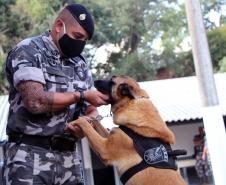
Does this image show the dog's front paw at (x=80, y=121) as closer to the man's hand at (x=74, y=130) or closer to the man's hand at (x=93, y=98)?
the man's hand at (x=74, y=130)

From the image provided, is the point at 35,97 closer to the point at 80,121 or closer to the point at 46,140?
the point at 46,140

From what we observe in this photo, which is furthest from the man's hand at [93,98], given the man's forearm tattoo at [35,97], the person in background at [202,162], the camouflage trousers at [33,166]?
the person in background at [202,162]

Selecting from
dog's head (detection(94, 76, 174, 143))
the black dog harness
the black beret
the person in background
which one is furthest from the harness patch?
the person in background

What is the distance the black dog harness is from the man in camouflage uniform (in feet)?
1.30

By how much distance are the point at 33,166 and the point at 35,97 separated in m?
0.47

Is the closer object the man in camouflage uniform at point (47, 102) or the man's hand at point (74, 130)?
the man in camouflage uniform at point (47, 102)

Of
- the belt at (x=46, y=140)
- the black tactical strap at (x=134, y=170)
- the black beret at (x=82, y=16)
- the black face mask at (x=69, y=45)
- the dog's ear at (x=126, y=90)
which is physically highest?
the black beret at (x=82, y=16)

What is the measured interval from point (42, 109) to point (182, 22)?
31.1m

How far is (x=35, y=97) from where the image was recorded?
2.93 metres

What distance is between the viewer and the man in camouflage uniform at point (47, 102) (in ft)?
9.81

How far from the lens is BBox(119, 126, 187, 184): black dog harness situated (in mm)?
3395

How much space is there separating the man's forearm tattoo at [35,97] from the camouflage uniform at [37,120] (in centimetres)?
4

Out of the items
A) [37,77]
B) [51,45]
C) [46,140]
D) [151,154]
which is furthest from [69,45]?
[151,154]

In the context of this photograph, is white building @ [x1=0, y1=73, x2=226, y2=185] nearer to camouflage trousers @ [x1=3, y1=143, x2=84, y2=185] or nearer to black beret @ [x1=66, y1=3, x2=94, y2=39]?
camouflage trousers @ [x1=3, y1=143, x2=84, y2=185]
